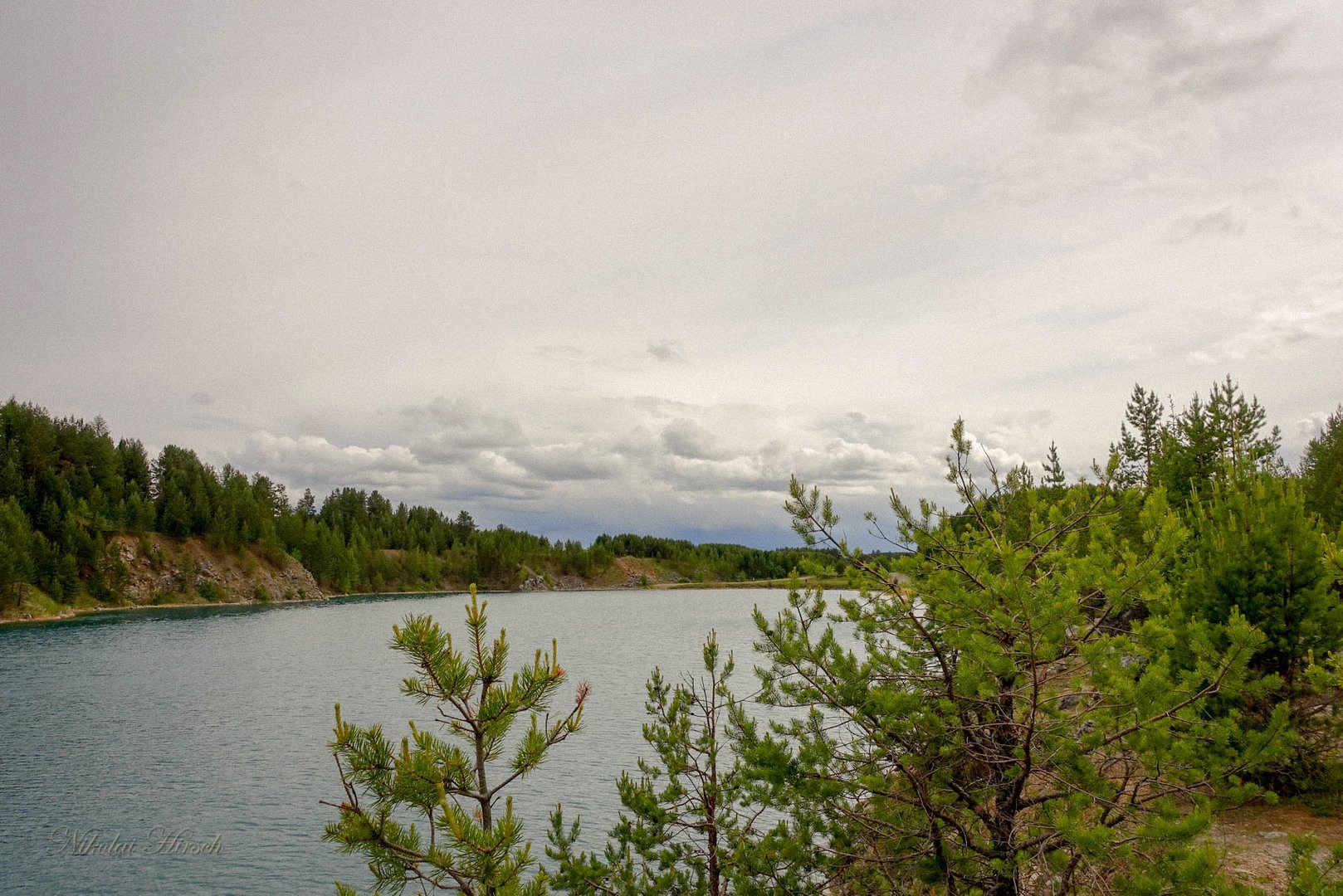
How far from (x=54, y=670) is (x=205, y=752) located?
28008mm

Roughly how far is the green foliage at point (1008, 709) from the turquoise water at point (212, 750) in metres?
14.7

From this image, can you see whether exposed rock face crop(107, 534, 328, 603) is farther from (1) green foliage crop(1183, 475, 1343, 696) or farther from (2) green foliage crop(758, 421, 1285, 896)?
(1) green foliage crop(1183, 475, 1343, 696)

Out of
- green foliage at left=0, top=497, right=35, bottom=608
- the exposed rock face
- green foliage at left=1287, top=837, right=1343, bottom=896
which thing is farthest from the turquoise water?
the exposed rock face

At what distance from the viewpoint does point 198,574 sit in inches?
4609

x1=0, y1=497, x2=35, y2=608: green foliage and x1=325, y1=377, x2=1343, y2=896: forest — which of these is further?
x1=0, y1=497, x2=35, y2=608: green foliage

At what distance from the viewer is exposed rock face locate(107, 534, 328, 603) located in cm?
10750

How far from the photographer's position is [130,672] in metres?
47.2

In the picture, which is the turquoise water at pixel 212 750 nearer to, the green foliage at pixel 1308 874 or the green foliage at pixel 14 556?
the green foliage at pixel 1308 874

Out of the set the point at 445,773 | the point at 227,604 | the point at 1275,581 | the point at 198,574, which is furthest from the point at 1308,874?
the point at 198,574

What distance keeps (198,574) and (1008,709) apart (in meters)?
137

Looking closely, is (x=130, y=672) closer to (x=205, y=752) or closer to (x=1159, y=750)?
(x=205, y=752)

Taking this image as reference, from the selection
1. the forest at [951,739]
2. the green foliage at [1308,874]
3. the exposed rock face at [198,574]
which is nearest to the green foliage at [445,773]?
the forest at [951,739]

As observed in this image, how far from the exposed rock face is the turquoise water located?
143ft

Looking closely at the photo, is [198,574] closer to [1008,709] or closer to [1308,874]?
[1008,709]
